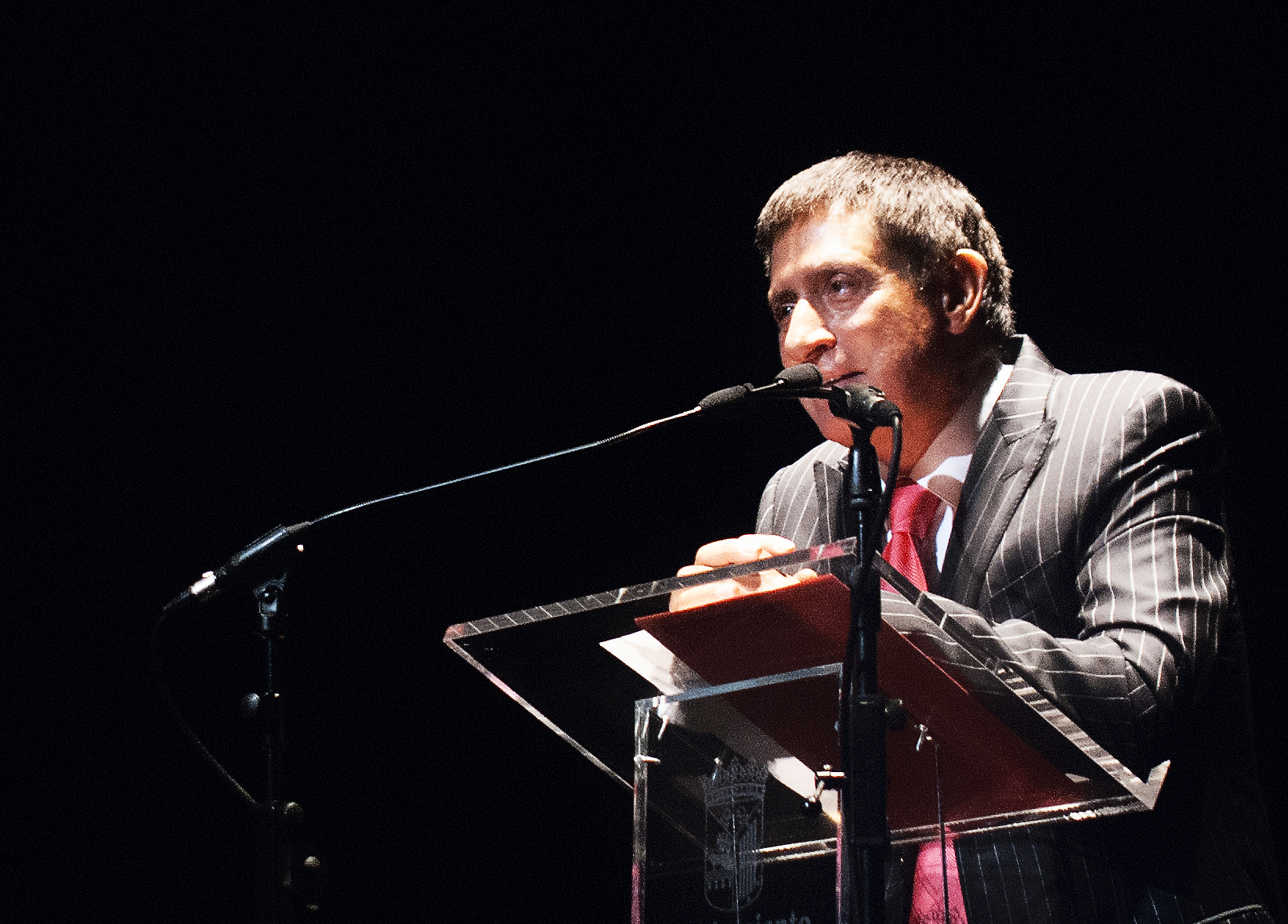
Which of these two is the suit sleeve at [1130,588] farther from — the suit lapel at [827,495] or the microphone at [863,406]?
the suit lapel at [827,495]

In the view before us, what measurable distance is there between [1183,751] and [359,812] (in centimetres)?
269

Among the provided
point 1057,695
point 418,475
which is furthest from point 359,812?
point 1057,695

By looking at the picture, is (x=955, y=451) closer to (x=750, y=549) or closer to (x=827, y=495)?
(x=827, y=495)

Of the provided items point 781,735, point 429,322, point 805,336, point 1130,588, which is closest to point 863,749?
point 781,735

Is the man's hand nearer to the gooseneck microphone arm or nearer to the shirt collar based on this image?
the gooseneck microphone arm

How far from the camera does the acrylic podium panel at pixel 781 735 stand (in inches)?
54.7

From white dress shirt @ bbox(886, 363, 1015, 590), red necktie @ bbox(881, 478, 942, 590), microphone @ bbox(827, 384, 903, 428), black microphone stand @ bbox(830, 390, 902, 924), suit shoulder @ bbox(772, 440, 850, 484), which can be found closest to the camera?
black microphone stand @ bbox(830, 390, 902, 924)

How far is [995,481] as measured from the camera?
7.35ft

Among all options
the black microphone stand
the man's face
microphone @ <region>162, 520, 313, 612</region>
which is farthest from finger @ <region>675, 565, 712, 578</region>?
the man's face

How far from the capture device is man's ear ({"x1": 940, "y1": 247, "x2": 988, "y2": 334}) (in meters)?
2.63

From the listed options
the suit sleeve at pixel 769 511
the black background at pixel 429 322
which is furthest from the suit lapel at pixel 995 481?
the black background at pixel 429 322

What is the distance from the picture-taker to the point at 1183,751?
1.91 metres

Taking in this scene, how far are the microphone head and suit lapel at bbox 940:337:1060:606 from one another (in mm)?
661

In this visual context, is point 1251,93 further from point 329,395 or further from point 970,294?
point 329,395
